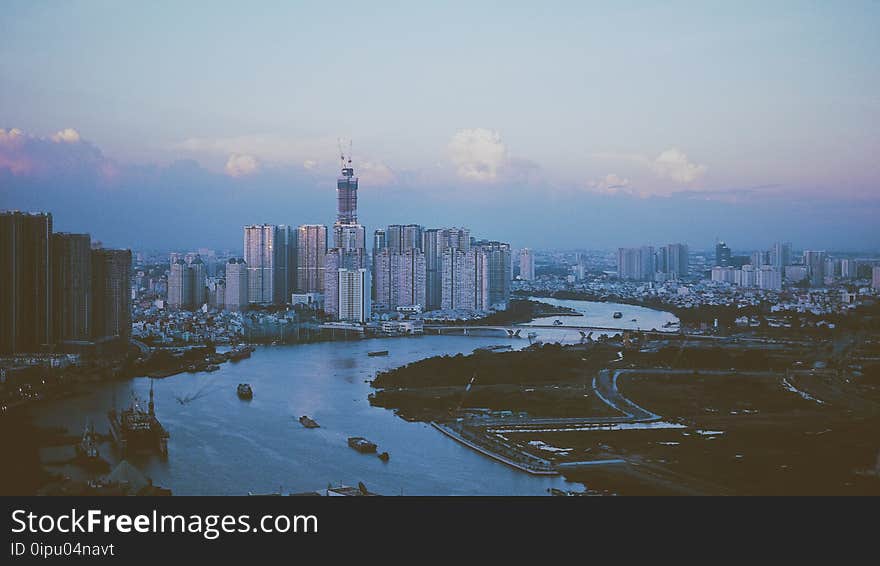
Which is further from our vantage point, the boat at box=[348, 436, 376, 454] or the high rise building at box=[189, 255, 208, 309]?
the high rise building at box=[189, 255, 208, 309]

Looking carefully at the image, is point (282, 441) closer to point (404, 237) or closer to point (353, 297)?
point (353, 297)

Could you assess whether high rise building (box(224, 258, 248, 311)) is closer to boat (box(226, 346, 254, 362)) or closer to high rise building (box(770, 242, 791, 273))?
boat (box(226, 346, 254, 362))

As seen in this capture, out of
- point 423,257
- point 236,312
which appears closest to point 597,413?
point 236,312

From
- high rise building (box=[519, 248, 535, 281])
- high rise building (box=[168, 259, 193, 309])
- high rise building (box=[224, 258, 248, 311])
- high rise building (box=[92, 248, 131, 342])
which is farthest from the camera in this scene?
high rise building (box=[519, 248, 535, 281])

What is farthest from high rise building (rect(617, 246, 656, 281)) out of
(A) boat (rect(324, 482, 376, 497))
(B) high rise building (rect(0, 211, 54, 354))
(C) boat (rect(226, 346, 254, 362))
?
(A) boat (rect(324, 482, 376, 497))

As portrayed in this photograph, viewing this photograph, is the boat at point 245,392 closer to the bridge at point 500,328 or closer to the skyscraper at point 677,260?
the bridge at point 500,328

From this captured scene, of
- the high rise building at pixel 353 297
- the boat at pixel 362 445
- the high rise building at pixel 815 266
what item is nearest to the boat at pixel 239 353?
the high rise building at pixel 353 297
